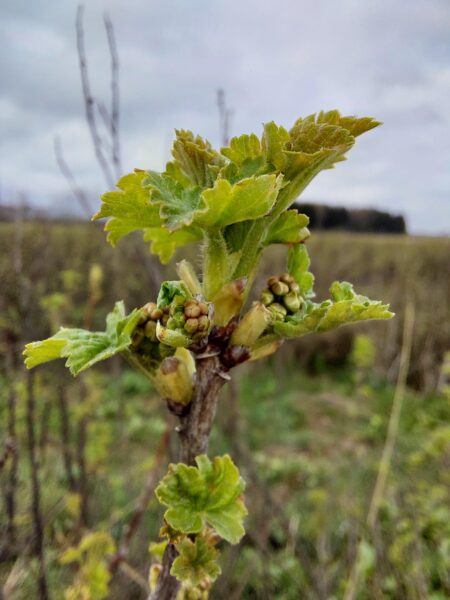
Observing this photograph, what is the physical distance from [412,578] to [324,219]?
27.9 ft

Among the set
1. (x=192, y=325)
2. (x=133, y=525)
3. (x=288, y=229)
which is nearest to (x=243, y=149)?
(x=288, y=229)

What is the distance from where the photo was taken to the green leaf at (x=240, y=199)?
0.66 metres

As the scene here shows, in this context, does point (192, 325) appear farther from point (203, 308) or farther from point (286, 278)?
point (286, 278)

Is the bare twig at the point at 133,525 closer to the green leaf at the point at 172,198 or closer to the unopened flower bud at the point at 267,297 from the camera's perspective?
the unopened flower bud at the point at 267,297

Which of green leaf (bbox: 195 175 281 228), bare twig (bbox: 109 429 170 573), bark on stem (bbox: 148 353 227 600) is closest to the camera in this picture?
green leaf (bbox: 195 175 281 228)

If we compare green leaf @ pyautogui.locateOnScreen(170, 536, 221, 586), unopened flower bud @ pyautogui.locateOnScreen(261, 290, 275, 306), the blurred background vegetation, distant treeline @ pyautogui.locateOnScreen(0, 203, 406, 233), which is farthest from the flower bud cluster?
distant treeline @ pyautogui.locateOnScreen(0, 203, 406, 233)

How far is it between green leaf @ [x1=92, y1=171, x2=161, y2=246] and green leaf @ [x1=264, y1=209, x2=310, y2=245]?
0.56 feet

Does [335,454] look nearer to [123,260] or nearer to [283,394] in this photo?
[283,394]

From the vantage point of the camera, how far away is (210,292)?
2.60 ft

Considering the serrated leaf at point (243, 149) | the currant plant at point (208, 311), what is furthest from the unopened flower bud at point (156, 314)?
the serrated leaf at point (243, 149)

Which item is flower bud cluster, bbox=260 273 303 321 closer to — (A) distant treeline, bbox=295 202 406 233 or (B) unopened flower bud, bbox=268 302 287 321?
(B) unopened flower bud, bbox=268 302 287 321

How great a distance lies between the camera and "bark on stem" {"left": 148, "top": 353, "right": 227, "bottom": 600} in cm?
77

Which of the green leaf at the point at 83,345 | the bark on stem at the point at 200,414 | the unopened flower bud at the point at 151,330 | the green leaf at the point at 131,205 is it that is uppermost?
the green leaf at the point at 131,205

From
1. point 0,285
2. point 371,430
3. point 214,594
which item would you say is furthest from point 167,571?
Result: point 371,430
